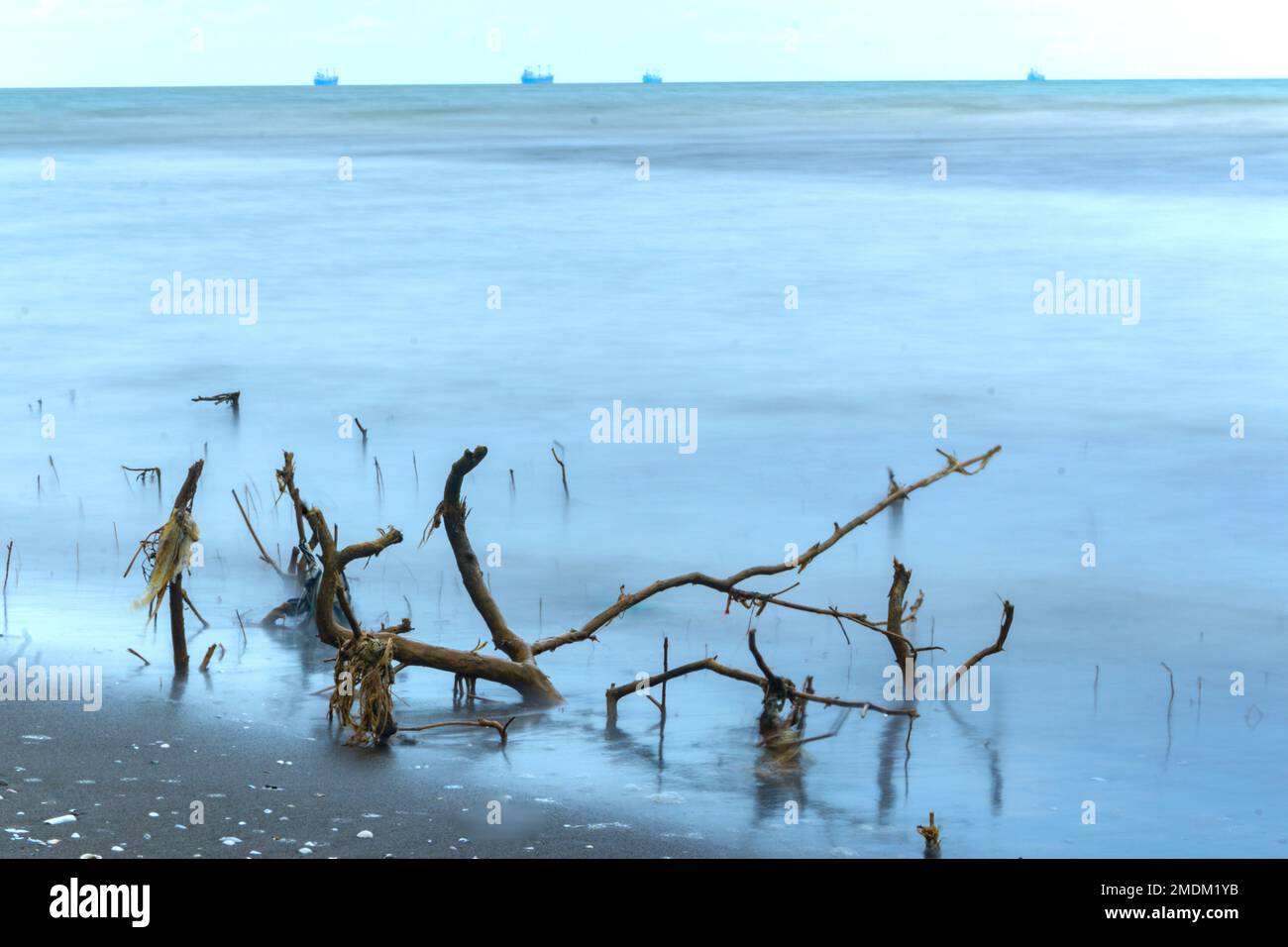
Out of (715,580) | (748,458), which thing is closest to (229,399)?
(748,458)

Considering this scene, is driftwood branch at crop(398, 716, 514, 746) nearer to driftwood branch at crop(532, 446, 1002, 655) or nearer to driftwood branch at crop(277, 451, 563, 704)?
driftwood branch at crop(277, 451, 563, 704)

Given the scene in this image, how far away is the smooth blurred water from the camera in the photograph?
275 inches

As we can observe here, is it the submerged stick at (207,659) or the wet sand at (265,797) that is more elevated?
the submerged stick at (207,659)

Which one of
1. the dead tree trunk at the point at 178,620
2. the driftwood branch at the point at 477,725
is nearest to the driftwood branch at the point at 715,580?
the driftwood branch at the point at 477,725

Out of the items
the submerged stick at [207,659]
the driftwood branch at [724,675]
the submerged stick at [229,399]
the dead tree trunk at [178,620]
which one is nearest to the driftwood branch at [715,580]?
the driftwood branch at [724,675]

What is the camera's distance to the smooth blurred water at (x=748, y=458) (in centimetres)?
698

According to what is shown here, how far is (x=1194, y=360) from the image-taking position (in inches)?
744

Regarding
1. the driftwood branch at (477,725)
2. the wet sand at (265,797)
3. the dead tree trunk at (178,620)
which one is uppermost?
the dead tree trunk at (178,620)

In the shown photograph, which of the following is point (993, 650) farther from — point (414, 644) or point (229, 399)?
point (229, 399)

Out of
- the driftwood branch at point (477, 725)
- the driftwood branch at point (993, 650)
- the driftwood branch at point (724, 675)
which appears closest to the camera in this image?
the driftwood branch at point (477, 725)

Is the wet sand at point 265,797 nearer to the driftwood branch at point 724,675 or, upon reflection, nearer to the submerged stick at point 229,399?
the driftwood branch at point 724,675

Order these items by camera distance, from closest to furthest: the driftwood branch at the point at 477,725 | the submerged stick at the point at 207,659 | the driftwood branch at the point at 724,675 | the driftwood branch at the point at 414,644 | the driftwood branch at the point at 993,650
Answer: the driftwood branch at the point at 477,725, the driftwood branch at the point at 724,675, the driftwood branch at the point at 414,644, the driftwood branch at the point at 993,650, the submerged stick at the point at 207,659

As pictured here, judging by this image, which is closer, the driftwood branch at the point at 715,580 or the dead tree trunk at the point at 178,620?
the driftwood branch at the point at 715,580

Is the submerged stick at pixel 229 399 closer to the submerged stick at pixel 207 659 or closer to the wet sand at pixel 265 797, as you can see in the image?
the submerged stick at pixel 207 659
